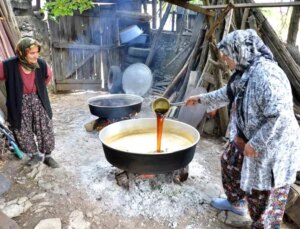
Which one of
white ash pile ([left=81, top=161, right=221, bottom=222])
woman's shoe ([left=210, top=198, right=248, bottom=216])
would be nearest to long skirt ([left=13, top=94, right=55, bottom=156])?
white ash pile ([left=81, top=161, right=221, bottom=222])

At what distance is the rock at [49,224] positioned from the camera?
2.81 m

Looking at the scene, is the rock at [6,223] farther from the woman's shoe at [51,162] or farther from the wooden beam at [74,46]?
the wooden beam at [74,46]

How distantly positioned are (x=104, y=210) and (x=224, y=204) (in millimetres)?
1326

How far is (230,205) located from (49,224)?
191 cm

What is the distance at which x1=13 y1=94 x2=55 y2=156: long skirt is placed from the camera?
3.53 m

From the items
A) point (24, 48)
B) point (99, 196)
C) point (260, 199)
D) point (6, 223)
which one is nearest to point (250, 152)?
point (260, 199)

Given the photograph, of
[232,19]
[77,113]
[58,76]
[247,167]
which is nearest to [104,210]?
[247,167]

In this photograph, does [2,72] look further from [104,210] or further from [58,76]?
[58,76]

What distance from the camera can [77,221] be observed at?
115 inches

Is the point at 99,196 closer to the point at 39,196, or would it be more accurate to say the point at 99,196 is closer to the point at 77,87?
the point at 39,196

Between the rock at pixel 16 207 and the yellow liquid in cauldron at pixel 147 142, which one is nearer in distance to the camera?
the rock at pixel 16 207

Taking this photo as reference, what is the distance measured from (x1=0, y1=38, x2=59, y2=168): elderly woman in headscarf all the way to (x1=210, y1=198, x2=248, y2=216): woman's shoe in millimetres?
2240

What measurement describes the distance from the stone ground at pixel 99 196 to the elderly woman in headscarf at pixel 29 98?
0.35 metres

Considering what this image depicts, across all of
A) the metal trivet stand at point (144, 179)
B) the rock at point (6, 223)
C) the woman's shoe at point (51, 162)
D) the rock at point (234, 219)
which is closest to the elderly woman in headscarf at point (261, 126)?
the rock at point (234, 219)
